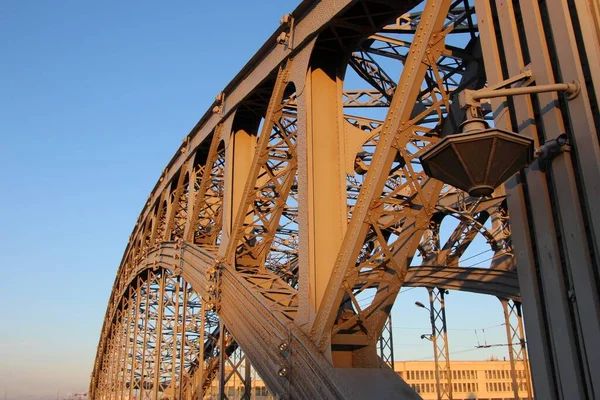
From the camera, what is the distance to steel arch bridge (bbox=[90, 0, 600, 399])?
593 centimetres

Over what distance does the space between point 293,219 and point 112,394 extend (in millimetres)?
13702

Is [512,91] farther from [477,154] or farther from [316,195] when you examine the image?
[316,195]

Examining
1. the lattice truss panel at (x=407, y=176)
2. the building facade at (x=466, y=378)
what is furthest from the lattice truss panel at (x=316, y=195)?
the building facade at (x=466, y=378)

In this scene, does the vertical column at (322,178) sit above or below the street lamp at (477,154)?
above

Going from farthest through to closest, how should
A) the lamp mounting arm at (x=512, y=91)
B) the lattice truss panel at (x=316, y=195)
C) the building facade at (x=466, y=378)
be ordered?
the building facade at (x=466, y=378)
the lattice truss panel at (x=316, y=195)
the lamp mounting arm at (x=512, y=91)

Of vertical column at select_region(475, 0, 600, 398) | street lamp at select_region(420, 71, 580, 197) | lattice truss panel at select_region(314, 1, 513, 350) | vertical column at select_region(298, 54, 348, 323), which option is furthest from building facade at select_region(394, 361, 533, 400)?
street lamp at select_region(420, 71, 580, 197)

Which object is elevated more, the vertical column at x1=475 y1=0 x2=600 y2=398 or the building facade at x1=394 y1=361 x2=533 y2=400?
the building facade at x1=394 y1=361 x2=533 y2=400

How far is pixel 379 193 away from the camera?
28.2 feet

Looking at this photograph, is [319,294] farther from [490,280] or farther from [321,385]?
[490,280]

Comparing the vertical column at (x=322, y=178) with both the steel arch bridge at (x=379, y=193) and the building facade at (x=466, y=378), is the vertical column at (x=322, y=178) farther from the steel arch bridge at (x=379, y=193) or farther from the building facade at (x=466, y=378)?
the building facade at (x=466, y=378)

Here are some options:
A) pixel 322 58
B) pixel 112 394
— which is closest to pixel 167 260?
pixel 322 58

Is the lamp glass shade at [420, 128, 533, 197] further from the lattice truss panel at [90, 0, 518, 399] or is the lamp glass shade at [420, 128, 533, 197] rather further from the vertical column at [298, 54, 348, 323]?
the vertical column at [298, 54, 348, 323]

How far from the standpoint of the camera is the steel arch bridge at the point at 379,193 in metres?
5.93

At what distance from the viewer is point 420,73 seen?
26.3 feet
